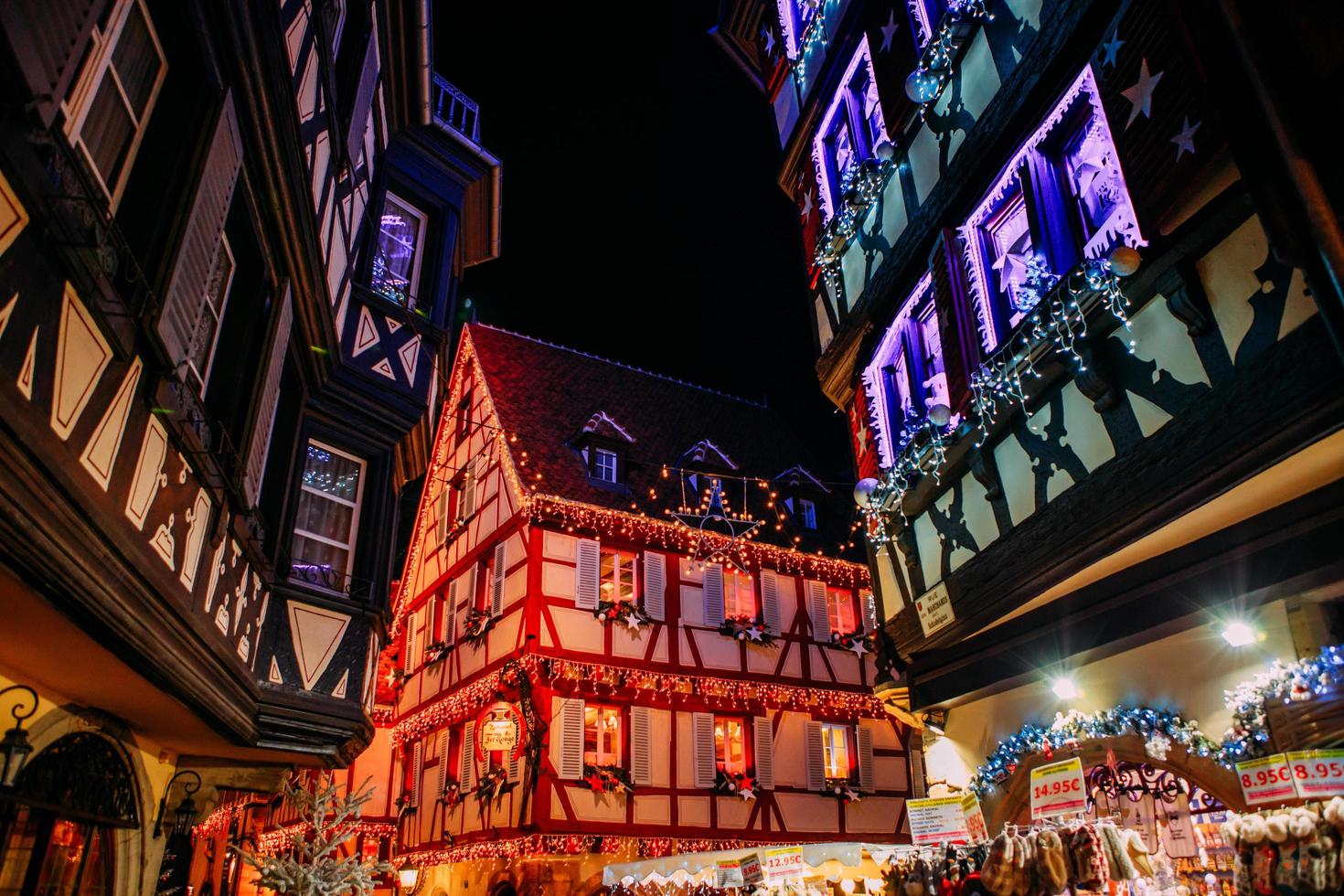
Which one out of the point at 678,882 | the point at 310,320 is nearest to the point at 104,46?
the point at 310,320

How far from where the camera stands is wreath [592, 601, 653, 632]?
16484 mm

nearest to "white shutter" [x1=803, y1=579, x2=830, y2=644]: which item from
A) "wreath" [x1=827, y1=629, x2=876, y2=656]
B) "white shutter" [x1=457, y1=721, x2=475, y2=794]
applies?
"wreath" [x1=827, y1=629, x2=876, y2=656]

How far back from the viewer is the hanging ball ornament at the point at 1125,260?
163 inches

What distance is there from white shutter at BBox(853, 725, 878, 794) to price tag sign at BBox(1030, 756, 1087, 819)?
13334 millimetres

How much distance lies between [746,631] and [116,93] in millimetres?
15294

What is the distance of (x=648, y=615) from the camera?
17.0m

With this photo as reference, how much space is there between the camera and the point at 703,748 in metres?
16.5

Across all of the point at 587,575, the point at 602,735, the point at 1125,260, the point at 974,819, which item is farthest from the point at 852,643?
the point at 1125,260

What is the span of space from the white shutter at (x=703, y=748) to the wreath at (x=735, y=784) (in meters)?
0.12

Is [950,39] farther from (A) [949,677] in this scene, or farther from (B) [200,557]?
(B) [200,557]

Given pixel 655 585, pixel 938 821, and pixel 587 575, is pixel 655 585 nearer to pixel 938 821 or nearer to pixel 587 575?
pixel 587 575

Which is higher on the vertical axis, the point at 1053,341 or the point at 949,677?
the point at 1053,341

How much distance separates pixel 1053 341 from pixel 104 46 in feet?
16.1

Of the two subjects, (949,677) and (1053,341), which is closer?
(1053,341)
